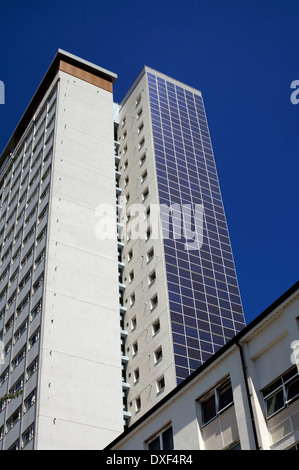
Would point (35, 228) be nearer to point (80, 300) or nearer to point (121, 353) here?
point (80, 300)

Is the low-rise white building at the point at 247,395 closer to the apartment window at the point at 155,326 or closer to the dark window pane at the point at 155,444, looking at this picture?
the dark window pane at the point at 155,444

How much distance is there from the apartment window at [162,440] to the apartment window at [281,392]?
5219mm

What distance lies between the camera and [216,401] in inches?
907

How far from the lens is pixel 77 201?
6281 cm

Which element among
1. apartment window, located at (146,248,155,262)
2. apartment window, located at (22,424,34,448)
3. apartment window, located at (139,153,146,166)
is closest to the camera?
apartment window, located at (22,424,34,448)

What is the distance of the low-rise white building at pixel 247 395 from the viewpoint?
2027 cm

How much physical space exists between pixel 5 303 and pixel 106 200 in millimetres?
13819

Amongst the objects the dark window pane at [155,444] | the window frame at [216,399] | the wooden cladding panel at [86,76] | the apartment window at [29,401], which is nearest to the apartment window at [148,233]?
the apartment window at [29,401]

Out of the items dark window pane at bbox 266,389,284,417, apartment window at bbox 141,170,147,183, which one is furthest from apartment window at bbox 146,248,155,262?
dark window pane at bbox 266,389,284,417

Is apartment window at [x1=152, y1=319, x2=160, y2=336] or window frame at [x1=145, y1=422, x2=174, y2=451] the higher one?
apartment window at [x1=152, y1=319, x2=160, y2=336]

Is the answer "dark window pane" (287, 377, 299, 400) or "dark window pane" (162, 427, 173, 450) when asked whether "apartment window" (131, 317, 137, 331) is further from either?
"dark window pane" (287, 377, 299, 400)

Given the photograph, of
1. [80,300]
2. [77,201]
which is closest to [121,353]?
[80,300]

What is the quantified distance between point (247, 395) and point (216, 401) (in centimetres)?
195

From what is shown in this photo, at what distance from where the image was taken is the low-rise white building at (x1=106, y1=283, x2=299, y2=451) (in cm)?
2027
